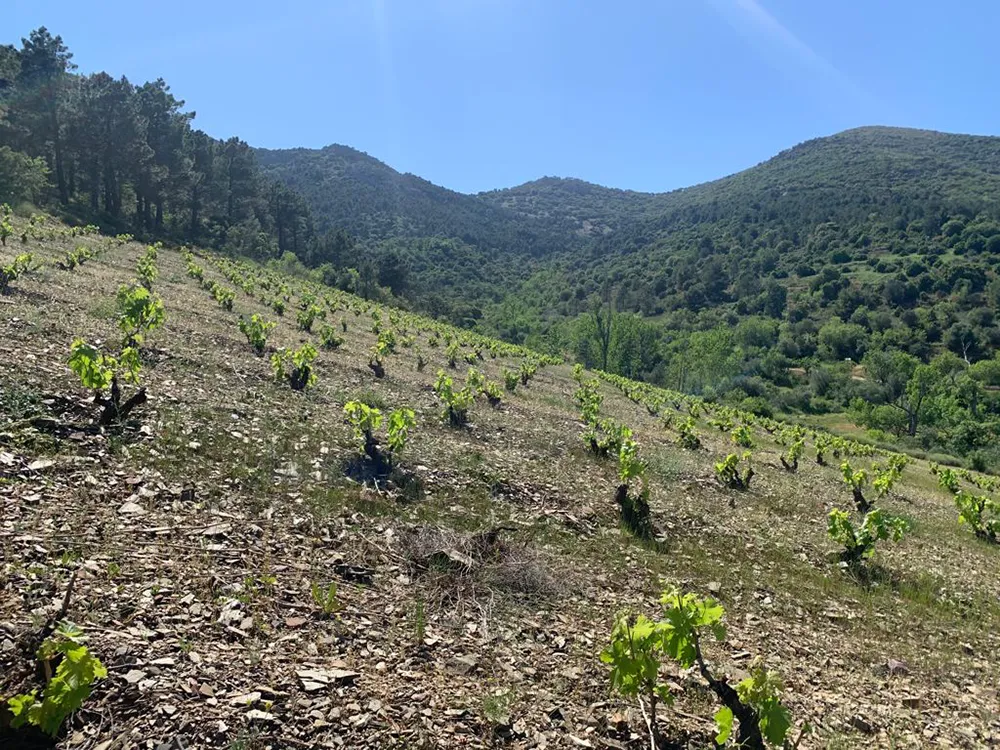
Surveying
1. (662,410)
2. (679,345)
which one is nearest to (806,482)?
(662,410)

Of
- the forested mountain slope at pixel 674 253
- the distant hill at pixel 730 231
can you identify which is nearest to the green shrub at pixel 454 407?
the forested mountain slope at pixel 674 253

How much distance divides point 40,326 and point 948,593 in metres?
18.0

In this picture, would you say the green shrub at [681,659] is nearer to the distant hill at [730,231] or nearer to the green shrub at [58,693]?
the green shrub at [58,693]

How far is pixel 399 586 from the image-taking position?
21.1 feet

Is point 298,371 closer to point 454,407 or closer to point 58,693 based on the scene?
point 454,407

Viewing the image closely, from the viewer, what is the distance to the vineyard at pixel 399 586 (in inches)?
174

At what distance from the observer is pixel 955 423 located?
2660 inches

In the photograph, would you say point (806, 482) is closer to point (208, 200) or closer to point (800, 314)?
point (208, 200)

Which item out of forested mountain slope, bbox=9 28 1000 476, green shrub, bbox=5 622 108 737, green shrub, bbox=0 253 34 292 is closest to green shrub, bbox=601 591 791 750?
green shrub, bbox=5 622 108 737

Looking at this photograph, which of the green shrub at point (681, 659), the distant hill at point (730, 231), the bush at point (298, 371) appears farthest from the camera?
the distant hill at point (730, 231)

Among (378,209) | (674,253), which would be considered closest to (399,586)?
(674,253)

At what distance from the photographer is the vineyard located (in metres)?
4.41

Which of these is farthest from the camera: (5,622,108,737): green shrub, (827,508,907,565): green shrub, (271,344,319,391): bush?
(271,344,319,391): bush

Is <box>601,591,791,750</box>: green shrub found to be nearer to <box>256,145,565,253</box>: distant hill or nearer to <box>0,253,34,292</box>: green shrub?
<box>0,253,34,292</box>: green shrub
